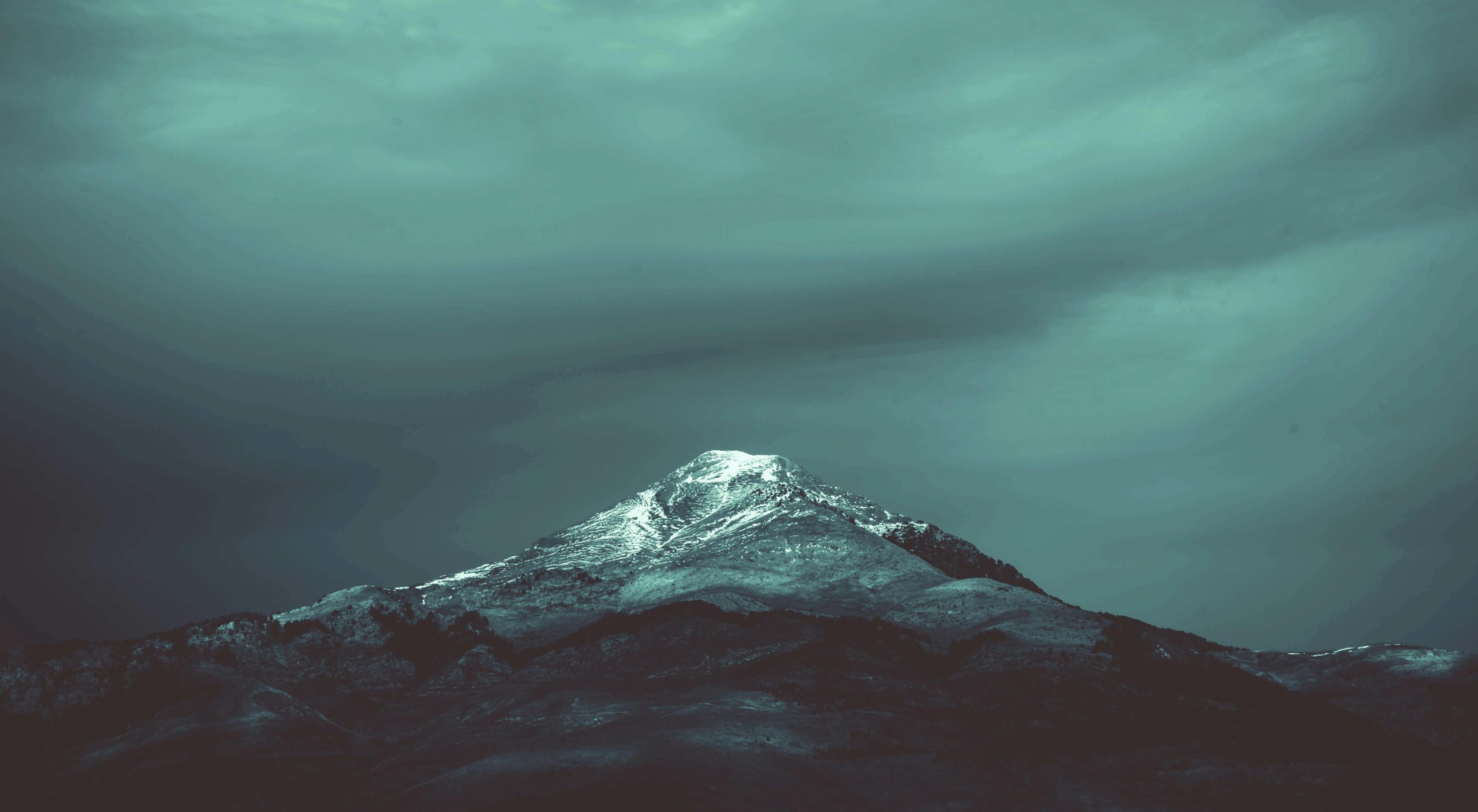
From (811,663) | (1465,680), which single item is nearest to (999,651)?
(811,663)

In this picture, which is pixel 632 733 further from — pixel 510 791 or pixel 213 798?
pixel 213 798

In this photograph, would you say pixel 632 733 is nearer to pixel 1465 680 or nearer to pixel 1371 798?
pixel 1371 798

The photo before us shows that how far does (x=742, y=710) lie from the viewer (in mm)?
115375

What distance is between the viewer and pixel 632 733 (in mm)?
108250

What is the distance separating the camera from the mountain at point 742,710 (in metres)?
96.2

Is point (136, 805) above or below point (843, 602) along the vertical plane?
below

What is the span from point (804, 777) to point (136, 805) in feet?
200

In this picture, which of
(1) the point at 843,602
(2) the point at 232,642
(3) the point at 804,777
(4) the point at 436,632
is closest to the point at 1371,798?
(3) the point at 804,777

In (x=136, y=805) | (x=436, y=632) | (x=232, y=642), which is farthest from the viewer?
(x=436, y=632)

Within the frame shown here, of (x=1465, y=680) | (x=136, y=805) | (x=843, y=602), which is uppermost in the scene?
(x=843, y=602)

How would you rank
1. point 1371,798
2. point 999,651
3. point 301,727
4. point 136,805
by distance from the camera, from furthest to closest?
point 999,651, point 301,727, point 136,805, point 1371,798

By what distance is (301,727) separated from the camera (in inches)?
5030

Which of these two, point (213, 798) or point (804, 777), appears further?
point (213, 798)

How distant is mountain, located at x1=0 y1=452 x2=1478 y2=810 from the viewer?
96250 millimetres
